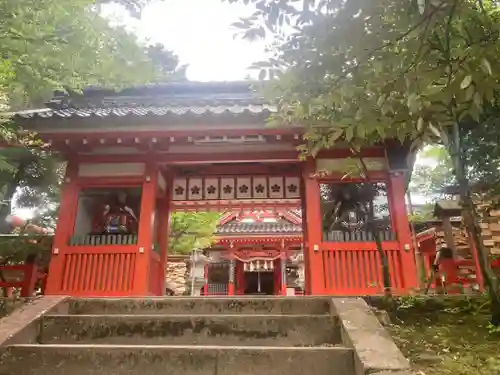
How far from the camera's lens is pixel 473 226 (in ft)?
13.4

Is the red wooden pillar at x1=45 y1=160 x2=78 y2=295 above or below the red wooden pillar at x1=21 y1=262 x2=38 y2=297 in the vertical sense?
above

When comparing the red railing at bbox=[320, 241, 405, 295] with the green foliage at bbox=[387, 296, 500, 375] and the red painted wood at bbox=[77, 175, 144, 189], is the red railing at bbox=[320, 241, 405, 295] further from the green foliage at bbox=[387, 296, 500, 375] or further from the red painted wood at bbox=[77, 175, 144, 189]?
the red painted wood at bbox=[77, 175, 144, 189]

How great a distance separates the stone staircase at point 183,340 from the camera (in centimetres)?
315

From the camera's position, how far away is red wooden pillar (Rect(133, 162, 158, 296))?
22.8 ft

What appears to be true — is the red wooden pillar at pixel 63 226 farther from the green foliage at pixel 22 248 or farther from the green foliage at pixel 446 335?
the green foliage at pixel 446 335

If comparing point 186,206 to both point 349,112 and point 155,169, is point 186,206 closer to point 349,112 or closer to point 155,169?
point 155,169

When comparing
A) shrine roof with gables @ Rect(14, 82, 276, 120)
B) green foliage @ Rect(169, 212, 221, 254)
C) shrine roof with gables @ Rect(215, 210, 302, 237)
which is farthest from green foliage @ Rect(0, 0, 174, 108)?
shrine roof with gables @ Rect(215, 210, 302, 237)

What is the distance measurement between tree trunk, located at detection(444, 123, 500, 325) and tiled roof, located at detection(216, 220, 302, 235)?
459 inches

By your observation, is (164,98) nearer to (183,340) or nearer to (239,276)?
(183,340)

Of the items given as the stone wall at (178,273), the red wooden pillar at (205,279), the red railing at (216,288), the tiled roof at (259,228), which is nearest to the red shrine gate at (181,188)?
the tiled roof at (259,228)

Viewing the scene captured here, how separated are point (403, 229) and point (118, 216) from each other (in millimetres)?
5386

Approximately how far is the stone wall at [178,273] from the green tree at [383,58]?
16.1 meters

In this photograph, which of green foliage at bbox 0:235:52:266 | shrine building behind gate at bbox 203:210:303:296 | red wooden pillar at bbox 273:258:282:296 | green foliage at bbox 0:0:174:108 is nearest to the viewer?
green foliage at bbox 0:0:174:108

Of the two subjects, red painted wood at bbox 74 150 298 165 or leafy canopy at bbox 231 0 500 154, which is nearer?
leafy canopy at bbox 231 0 500 154
